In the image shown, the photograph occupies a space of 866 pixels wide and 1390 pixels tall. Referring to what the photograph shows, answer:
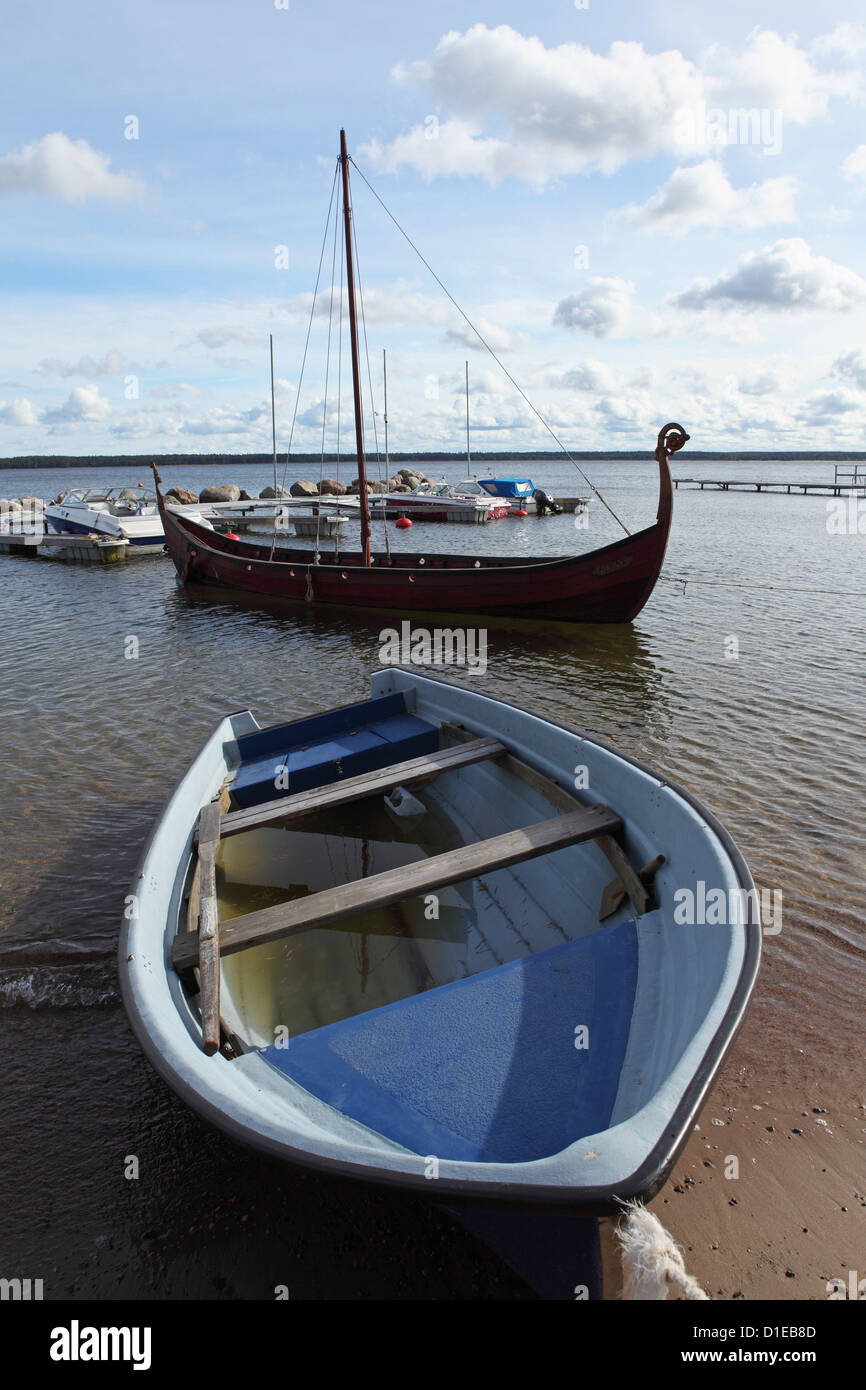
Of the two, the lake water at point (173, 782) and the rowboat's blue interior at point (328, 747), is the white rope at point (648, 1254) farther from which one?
the rowboat's blue interior at point (328, 747)

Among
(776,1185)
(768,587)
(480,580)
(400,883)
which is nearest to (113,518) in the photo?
(480,580)

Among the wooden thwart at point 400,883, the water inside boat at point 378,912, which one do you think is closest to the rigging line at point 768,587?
the water inside boat at point 378,912

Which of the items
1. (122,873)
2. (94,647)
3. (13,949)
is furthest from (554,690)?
(94,647)

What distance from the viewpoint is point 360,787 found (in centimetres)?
586

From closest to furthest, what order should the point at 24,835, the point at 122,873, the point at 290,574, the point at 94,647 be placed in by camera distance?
the point at 122,873
the point at 24,835
the point at 94,647
the point at 290,574

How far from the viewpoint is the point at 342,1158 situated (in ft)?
7.68

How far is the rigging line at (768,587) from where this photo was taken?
2063cm

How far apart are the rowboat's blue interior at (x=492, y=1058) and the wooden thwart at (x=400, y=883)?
0.67 m

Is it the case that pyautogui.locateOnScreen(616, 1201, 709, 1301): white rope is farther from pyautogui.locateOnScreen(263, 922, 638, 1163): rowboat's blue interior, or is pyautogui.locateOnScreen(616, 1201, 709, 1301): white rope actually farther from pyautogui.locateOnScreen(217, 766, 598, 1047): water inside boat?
pyautogui.locateOnScreen(217, 766, 598, 1047): water inside boat

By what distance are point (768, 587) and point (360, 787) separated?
19.9m

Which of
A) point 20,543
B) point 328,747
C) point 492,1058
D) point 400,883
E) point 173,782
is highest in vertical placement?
point 20,543

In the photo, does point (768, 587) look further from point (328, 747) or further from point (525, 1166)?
point (525, 1166)
